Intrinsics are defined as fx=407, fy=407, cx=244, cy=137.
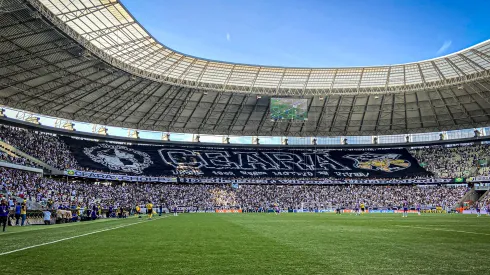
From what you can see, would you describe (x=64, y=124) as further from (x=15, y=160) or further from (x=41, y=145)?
(x=15, y=160)

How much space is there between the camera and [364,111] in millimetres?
61500

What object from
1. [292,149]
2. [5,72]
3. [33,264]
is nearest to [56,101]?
[5,72]

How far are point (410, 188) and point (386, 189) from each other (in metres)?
3.56

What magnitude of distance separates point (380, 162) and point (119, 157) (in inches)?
1657

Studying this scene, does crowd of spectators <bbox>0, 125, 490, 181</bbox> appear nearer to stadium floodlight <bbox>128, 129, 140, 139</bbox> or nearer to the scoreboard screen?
stadium floodlight <bbox>128, 129, 140, 139</bbox>

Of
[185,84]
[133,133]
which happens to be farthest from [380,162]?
[133,133]

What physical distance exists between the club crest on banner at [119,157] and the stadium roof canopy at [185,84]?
4.41 meters

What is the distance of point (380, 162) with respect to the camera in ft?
221

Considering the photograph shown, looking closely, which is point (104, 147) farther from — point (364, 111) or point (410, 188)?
point (410, 188)

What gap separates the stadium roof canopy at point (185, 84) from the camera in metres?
35.9

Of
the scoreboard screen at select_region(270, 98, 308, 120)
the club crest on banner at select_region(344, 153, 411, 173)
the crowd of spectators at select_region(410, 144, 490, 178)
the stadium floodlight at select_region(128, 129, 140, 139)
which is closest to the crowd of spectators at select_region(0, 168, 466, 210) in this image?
the crowd of spectators at select_region(410, 144, 490, 178)

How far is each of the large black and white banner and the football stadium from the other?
25cm

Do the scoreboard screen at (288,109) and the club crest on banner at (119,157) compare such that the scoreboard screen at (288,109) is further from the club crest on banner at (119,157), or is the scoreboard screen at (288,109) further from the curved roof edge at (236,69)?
the club crest on banner at (119,157)

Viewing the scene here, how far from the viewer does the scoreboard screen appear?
164 ft
